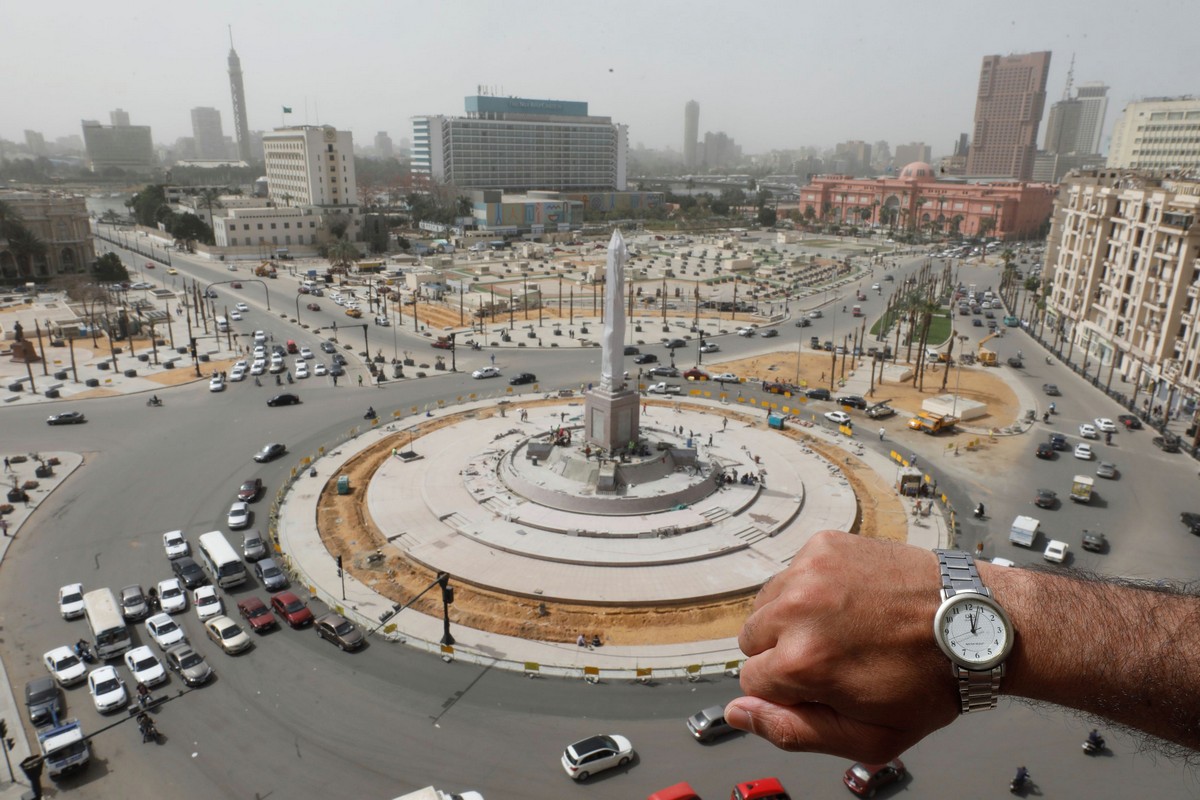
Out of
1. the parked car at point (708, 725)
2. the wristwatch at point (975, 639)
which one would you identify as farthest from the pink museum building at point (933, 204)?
the wristwatch at point (975, 639)

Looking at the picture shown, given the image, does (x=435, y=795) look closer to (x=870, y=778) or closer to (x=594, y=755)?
(x=594, y=755)

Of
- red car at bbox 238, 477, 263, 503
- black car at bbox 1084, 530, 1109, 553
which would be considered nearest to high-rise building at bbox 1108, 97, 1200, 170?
black car at bbox 1084, 530, 1109, 553

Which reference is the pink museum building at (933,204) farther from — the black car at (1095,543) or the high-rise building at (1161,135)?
the black car at (1095,543)

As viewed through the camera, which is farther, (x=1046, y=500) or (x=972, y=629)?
(x=1046, y=500)

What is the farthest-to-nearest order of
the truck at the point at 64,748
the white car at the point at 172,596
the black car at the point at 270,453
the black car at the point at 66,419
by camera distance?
the black car at the point at 66,419
the black car at the point at 270,453
the white car at the point at 172,596
the truck at the point at 64,748

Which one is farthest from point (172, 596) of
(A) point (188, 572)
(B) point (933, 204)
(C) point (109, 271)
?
(B) point (933, 204)

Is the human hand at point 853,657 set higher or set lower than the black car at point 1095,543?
higher

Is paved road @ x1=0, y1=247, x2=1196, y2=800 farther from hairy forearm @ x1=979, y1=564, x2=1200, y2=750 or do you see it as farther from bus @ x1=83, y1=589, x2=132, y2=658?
hairy forearm @ x1=979, y1=564, x2=1200, y2=750
